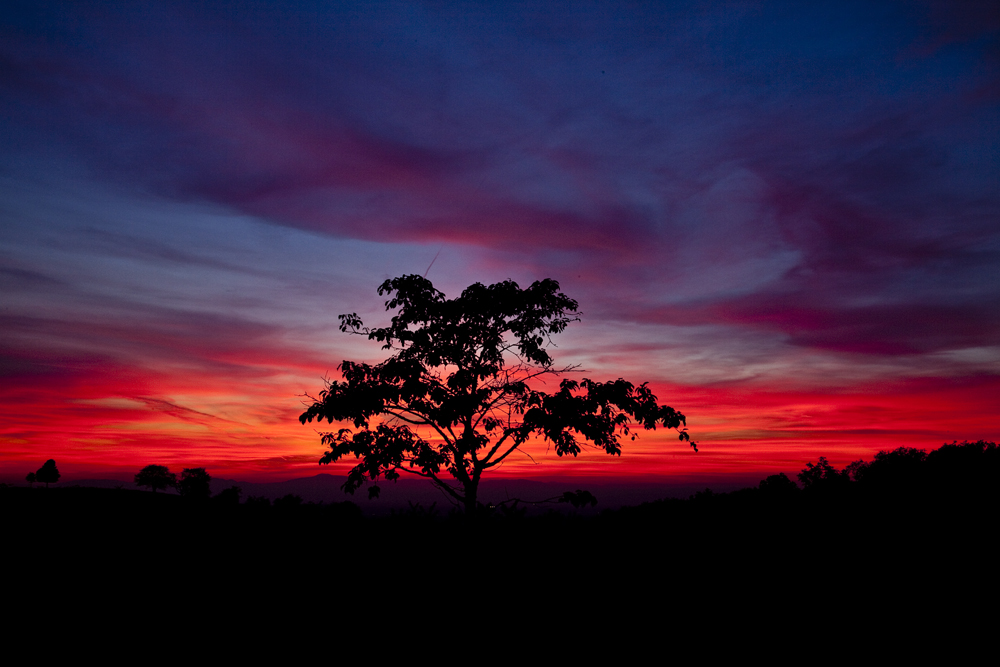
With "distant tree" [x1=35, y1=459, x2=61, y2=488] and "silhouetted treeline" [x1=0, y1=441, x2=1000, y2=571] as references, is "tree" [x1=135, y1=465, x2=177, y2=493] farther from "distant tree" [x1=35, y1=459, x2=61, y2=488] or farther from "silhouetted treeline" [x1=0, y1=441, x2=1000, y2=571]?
"silhouetted treeline" [x1=0, y1=441, x2=1000, y2=571]

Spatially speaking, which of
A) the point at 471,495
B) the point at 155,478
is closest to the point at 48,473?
the point at 155,478

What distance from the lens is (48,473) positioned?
318ft

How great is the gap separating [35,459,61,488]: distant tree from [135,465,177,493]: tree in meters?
12.1

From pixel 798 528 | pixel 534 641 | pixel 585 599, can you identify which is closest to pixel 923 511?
pixel 798 528

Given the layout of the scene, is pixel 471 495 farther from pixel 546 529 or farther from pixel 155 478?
pixel 155 478

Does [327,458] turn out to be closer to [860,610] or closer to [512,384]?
[512,384]

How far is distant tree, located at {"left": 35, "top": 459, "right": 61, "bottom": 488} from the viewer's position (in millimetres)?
95812

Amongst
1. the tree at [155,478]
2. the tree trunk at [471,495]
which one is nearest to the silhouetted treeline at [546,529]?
the tree trunk at [471,495]

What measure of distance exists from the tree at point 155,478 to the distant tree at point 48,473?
12052mm

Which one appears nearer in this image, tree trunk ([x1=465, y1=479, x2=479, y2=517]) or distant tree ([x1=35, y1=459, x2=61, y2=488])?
tree trunk ([x1=465, y1=479, x2=479, y2=517])

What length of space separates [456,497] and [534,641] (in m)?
10.8

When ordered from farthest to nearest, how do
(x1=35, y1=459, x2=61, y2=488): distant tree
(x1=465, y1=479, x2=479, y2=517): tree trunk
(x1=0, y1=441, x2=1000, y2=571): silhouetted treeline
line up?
(x1=35, y1=459, x2=61, y2=488): distant tree, (x1=465, y1=479, x2=479, y2=517): tree trunk, (x1=0, y1=441, x2=1000, y2=571): silhouetted treeline

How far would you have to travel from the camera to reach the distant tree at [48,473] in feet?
314

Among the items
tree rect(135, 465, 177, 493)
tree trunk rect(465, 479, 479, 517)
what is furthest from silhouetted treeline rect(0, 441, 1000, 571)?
tree rect(135, 465, 177, 493)
